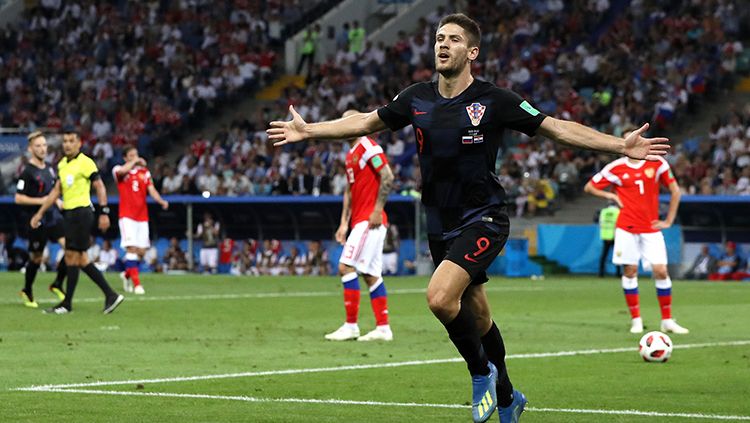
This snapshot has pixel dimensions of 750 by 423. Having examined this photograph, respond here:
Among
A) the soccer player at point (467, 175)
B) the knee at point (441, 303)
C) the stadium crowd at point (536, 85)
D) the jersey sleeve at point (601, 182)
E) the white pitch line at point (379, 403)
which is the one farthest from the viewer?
the stadium crowd at point (536, 85)

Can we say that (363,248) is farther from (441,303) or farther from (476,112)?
(441,303)

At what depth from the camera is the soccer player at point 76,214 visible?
1925 centimetres

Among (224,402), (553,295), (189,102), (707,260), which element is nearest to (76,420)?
(224,402)

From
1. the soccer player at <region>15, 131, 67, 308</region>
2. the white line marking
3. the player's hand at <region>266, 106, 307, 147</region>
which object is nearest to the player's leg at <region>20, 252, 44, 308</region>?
the soccer player at <region>15, 131, 67, 308</region>

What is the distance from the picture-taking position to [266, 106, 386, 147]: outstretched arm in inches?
353

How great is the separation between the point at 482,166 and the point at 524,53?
3273 cm

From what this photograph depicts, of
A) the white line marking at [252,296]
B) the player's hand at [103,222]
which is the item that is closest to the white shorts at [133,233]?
the white line marking at [252,296]

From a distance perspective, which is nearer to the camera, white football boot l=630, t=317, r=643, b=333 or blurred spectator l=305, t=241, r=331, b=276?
white football boot l=630, t=317, r=643, b=333

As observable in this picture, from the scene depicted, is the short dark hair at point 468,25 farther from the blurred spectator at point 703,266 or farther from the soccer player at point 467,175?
the blurred spectator at point 703,266

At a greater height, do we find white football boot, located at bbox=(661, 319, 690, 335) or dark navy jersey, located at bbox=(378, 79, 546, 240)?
dark navy jersey, located at bbox=(378, 79, 546, 240)

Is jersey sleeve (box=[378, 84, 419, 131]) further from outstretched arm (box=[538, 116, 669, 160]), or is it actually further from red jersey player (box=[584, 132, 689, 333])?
red jersey player (box=[584, 132, 689, 333])

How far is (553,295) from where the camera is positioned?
992 inches

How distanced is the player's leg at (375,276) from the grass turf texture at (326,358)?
26cm

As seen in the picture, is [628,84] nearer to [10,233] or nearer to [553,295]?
[553,295]
